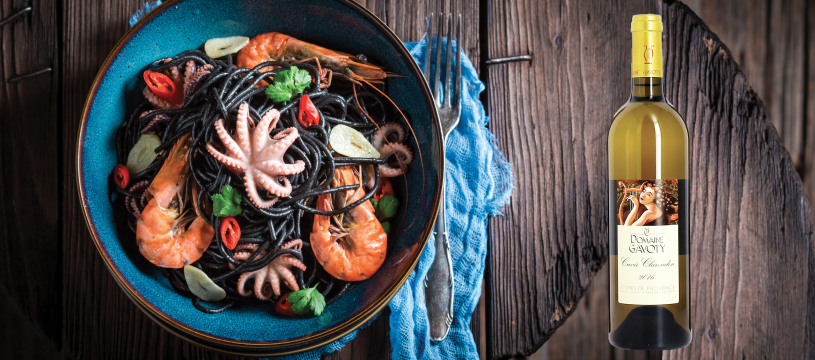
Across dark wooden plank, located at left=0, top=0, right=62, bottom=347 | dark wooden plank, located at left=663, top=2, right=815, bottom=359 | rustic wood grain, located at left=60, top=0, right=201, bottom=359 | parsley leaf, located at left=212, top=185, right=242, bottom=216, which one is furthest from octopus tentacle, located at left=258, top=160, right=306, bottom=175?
dark wooden plank, located at left=663, top=2, right=815, bottom=359

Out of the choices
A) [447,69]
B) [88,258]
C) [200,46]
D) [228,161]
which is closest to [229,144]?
[228,161]

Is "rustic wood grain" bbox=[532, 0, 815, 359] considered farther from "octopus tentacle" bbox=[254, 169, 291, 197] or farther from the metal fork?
"octopus tentacle" bbox=[254, 169, 291, 197]

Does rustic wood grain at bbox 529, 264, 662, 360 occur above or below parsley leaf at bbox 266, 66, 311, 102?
below

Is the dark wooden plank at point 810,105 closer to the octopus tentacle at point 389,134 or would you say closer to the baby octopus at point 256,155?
the octopus tentacle at point 389,134

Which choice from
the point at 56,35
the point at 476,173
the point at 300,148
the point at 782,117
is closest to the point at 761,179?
the point at 782,117

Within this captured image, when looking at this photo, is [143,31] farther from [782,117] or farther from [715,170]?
[782,117]

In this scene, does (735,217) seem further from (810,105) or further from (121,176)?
(121,176)

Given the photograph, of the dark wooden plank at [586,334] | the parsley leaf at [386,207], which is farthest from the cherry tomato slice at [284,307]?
the dark wooden plank at [586,334]
